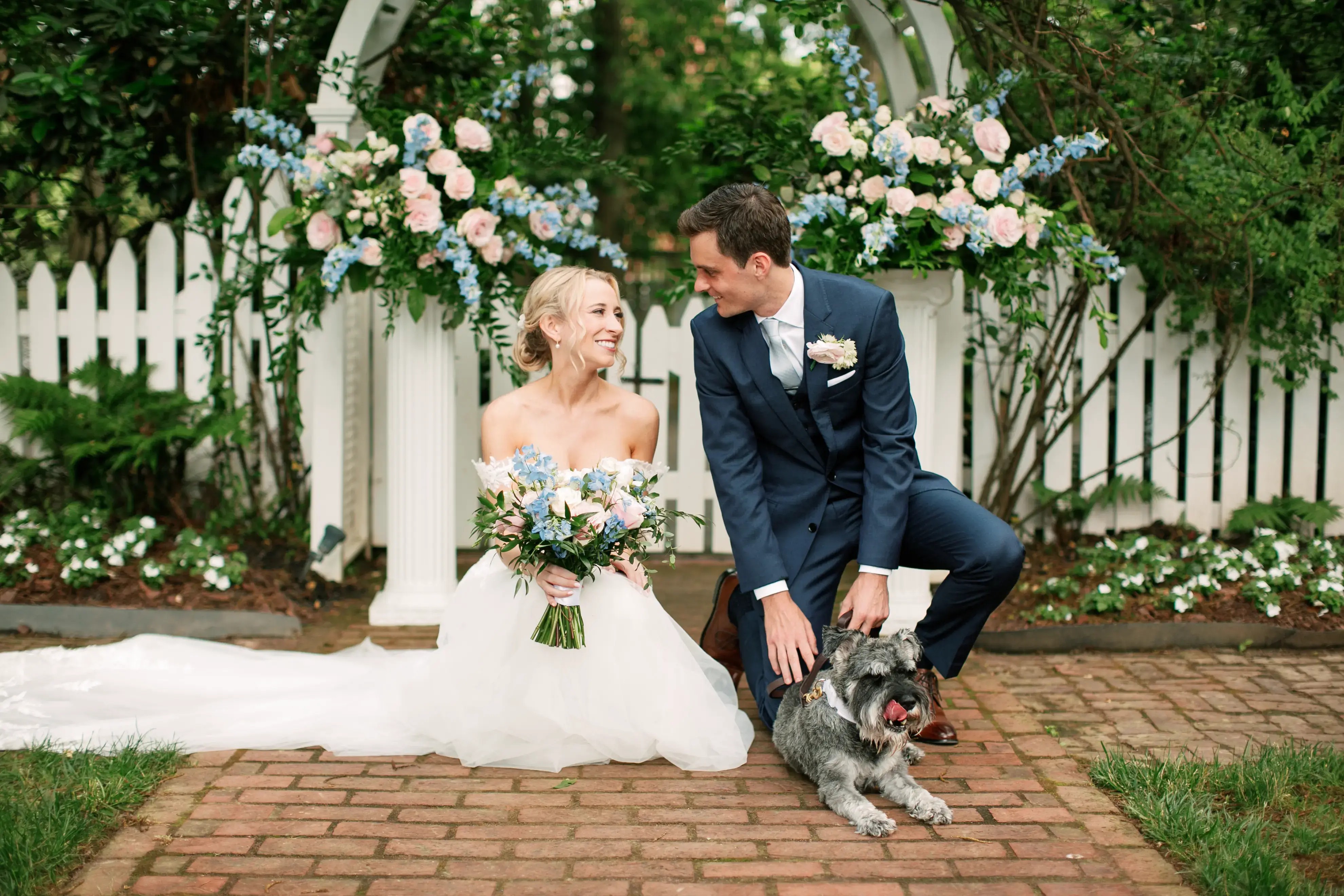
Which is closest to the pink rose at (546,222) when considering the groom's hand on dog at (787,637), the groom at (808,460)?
the groom at (808,460)

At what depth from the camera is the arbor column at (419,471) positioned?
528 centimetres

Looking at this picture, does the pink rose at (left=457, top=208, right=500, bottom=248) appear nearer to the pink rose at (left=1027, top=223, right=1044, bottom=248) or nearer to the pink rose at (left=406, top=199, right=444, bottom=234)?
the pink rose at (left=406, top=199, right=444, bottom=234)

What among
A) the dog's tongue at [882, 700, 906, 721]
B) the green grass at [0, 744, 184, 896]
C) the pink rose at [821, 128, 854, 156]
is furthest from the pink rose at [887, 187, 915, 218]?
the green grass at [0, 744, 184, 896]

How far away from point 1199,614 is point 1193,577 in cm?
22

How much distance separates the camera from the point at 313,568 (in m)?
5.68

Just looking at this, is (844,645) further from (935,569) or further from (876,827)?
(935,569)

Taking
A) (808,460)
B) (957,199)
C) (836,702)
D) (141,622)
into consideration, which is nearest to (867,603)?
(836,702)

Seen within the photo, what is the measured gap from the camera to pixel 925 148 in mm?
4801

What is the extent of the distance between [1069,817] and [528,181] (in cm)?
1125

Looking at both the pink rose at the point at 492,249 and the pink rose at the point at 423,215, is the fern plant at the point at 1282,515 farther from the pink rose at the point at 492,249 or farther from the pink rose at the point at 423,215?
the pink rose at the point at 423,215

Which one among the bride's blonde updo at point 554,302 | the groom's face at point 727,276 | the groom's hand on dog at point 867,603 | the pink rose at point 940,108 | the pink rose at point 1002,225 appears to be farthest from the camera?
the pink rose at point 940,108

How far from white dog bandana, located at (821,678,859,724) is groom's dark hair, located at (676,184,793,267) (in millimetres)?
1351

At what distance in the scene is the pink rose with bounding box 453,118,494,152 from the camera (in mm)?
5039

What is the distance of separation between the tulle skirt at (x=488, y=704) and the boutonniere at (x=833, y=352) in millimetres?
995
